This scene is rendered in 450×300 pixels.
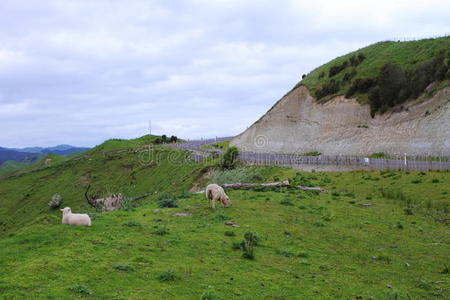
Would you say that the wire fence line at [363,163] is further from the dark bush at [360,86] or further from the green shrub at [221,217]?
the dark bush at [360,86]

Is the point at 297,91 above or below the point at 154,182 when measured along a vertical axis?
above

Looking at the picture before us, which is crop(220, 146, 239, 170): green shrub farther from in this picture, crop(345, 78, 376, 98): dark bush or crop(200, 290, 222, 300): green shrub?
crop(200, 290, 222, 300): green shrub

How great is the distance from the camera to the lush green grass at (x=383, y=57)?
216 ft

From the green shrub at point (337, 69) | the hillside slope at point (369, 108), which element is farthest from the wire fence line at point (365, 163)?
the green shrub at point (337, 69)

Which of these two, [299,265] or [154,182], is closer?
[299,265]

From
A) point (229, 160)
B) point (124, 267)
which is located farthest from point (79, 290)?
point (229, 160)

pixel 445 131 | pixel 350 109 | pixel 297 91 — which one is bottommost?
pixel 445 131

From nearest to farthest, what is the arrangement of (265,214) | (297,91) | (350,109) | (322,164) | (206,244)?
(206,244) → (265,214) → (322,164) → (350,109) → (297,91)

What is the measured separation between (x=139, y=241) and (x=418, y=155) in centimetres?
4455

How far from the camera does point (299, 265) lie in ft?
39.9

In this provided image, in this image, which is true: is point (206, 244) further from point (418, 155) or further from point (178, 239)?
point (418, 155)

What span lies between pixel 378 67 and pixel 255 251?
67431mm

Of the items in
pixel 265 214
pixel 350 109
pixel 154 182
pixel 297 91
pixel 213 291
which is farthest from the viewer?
pixel 297 91

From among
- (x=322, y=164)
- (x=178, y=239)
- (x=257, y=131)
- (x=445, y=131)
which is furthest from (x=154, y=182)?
(x=178, y=239)
